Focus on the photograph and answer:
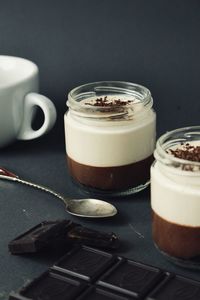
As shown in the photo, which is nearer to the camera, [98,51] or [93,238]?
[93,238]

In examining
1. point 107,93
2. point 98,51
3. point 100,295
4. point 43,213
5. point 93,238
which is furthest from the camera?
point 98,51

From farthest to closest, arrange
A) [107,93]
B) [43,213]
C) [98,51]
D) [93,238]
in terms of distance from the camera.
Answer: [98,51] → [107,93] → [43,213] → [93,238]

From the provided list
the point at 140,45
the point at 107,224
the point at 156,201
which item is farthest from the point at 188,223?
the point at 140,45

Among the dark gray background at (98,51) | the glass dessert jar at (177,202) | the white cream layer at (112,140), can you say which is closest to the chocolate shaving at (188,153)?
the glass dessert jar at (177,202)

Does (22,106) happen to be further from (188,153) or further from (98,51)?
(188,153)

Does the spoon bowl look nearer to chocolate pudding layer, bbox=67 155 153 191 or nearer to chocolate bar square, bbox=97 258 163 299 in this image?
chocolate pudding layer, bbox=67 155 153 191

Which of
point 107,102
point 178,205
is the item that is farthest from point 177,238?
point 107,102

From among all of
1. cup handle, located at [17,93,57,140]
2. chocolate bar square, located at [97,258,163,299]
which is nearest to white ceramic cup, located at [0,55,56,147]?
cup handle, located at [17,93,57,140]
